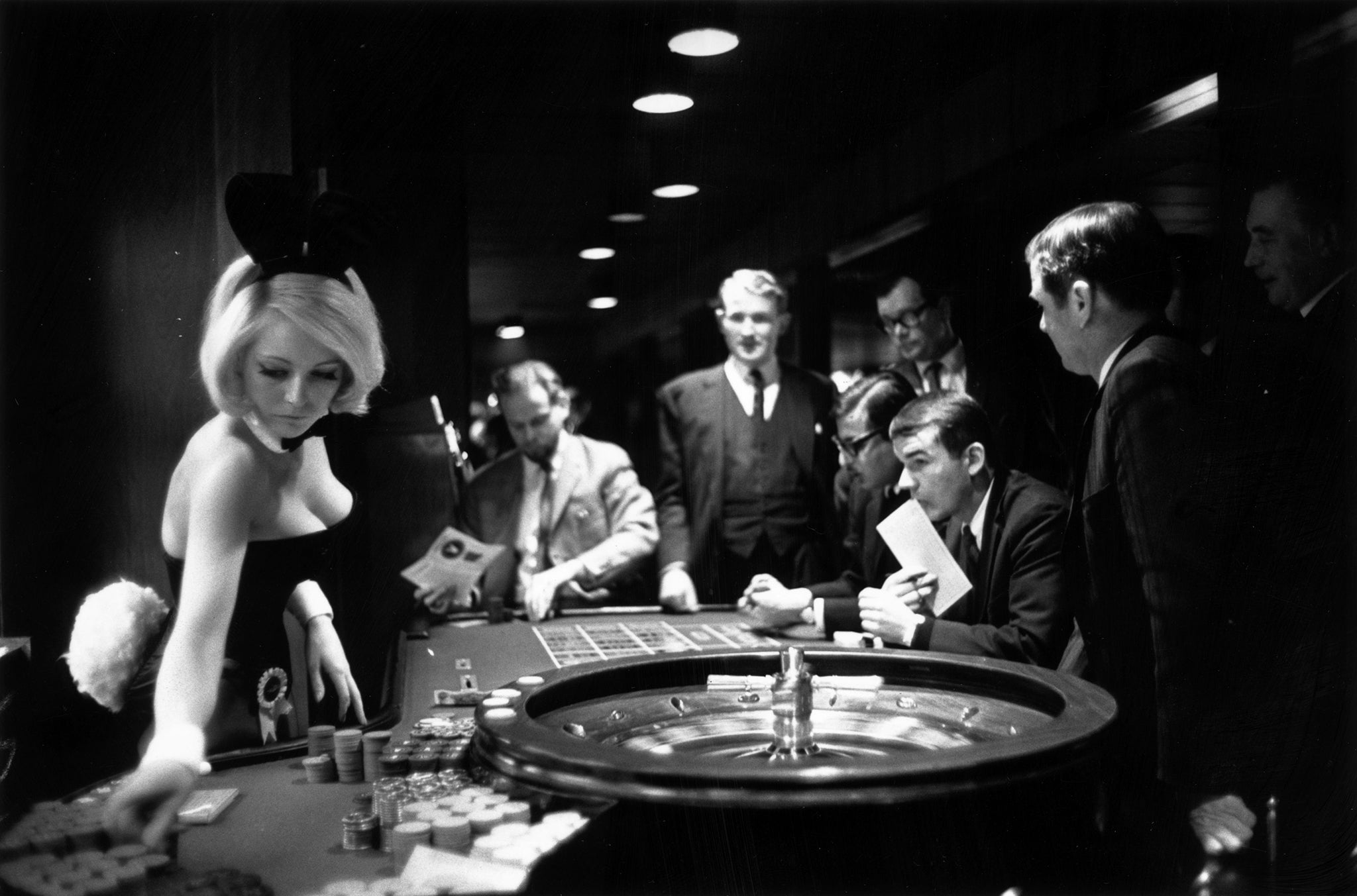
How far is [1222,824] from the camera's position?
2.32 meters

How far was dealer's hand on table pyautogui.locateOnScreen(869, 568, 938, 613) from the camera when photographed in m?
2.81

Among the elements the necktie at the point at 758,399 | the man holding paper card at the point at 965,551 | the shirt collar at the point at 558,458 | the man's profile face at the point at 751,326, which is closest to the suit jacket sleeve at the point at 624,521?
the shirt collar at the point at 558,458

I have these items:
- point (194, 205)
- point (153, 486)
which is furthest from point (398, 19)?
point (153, 486)

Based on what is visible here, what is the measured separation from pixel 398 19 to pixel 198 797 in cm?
165

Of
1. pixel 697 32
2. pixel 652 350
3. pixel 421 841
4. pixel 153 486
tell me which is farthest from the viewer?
pixel 652 350

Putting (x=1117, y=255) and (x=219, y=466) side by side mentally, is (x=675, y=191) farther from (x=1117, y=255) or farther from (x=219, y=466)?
(x=219, y=466)

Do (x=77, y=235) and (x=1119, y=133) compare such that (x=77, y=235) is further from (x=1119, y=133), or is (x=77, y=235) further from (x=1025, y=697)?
(x=1119, y=133)

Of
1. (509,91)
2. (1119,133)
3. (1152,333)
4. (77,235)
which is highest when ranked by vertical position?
(509,91)

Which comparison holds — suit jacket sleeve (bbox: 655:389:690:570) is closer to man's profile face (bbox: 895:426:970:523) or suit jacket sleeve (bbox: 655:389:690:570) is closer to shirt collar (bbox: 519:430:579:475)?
shirt collar (bbox: 519:430:579:475)

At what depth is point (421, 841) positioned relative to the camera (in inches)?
61.9

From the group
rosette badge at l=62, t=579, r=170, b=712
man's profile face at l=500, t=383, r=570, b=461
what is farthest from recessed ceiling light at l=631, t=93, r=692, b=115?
rosette badge at l=62, t=579, r=170, b=712

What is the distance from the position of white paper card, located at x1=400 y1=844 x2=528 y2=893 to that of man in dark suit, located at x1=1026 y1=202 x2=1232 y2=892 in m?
1.38

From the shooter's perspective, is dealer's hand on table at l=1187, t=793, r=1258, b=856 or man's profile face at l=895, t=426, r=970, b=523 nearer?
dealer's hand on table at l=1187, t=793, r=1258, b=856

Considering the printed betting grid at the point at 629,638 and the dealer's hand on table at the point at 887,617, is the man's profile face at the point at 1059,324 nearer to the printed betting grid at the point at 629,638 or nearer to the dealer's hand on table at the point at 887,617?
the dealer's hand on table at the point at 887,617
